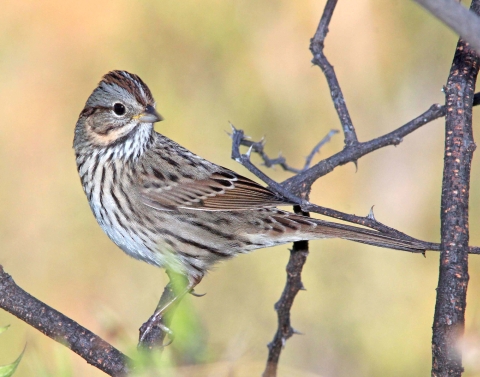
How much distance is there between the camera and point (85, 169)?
167 inches

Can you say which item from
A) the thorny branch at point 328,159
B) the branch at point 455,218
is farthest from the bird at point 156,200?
the branch at point 455,218

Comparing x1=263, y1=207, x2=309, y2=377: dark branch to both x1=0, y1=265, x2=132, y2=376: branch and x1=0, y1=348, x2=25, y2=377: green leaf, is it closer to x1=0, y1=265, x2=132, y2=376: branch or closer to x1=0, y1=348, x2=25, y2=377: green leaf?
x1=0, y1=265, x2=132, y2=376: branch

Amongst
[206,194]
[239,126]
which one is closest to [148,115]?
[206,194]

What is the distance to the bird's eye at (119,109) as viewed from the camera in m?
4.11

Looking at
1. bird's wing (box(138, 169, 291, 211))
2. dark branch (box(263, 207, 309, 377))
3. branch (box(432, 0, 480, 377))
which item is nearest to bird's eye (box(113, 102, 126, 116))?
bird's wing (box(138, 169, 291, 211))

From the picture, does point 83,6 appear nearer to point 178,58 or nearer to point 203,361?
point 178,58

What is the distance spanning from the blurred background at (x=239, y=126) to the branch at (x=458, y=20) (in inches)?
178

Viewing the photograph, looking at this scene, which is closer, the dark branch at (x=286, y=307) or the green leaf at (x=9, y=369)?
the green leaf at (x=9, y=369)

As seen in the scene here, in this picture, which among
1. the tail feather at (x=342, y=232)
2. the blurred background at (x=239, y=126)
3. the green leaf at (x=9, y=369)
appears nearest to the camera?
the green leaf at (x=9, y=369)

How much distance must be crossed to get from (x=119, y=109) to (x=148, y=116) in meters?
0.21

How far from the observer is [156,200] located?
4152 millimetres

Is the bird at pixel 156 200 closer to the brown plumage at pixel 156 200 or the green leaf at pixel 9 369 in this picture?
the brown plumage at pixel 156 200

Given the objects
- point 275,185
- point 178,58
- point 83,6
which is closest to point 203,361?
point 275,185

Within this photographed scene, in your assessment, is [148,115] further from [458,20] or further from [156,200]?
[458,20]
